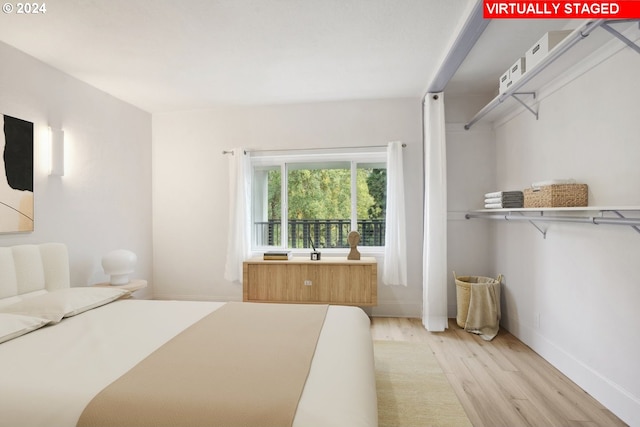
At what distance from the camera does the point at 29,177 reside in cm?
265

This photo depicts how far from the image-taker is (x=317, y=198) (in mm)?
4094

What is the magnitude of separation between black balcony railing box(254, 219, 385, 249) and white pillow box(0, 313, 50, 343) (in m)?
2.49

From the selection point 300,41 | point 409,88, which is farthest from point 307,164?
point 300,41

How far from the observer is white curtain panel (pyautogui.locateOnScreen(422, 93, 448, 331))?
132 inches

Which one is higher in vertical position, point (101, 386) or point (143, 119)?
point (143, 119)

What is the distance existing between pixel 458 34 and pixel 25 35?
3110 mm

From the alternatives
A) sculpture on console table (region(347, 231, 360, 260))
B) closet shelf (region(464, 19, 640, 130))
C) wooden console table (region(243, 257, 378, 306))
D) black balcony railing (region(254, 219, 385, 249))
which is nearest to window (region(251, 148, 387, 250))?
black balcony railing (region(254, 219, 385, 249))

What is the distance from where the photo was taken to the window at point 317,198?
3.99 meters

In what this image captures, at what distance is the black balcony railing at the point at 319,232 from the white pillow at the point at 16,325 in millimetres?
2495

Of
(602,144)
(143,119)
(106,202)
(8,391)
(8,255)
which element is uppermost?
(143,119)

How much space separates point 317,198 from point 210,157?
4.69 feet

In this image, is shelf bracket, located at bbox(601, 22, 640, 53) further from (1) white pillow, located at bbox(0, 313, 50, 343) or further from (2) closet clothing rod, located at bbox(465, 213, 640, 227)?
(1) white pillow, located at bbox(0, 313, 50, 343)

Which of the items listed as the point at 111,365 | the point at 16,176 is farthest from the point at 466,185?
the point at 16,176

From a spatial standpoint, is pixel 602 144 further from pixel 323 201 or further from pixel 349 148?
pixel 323 201
